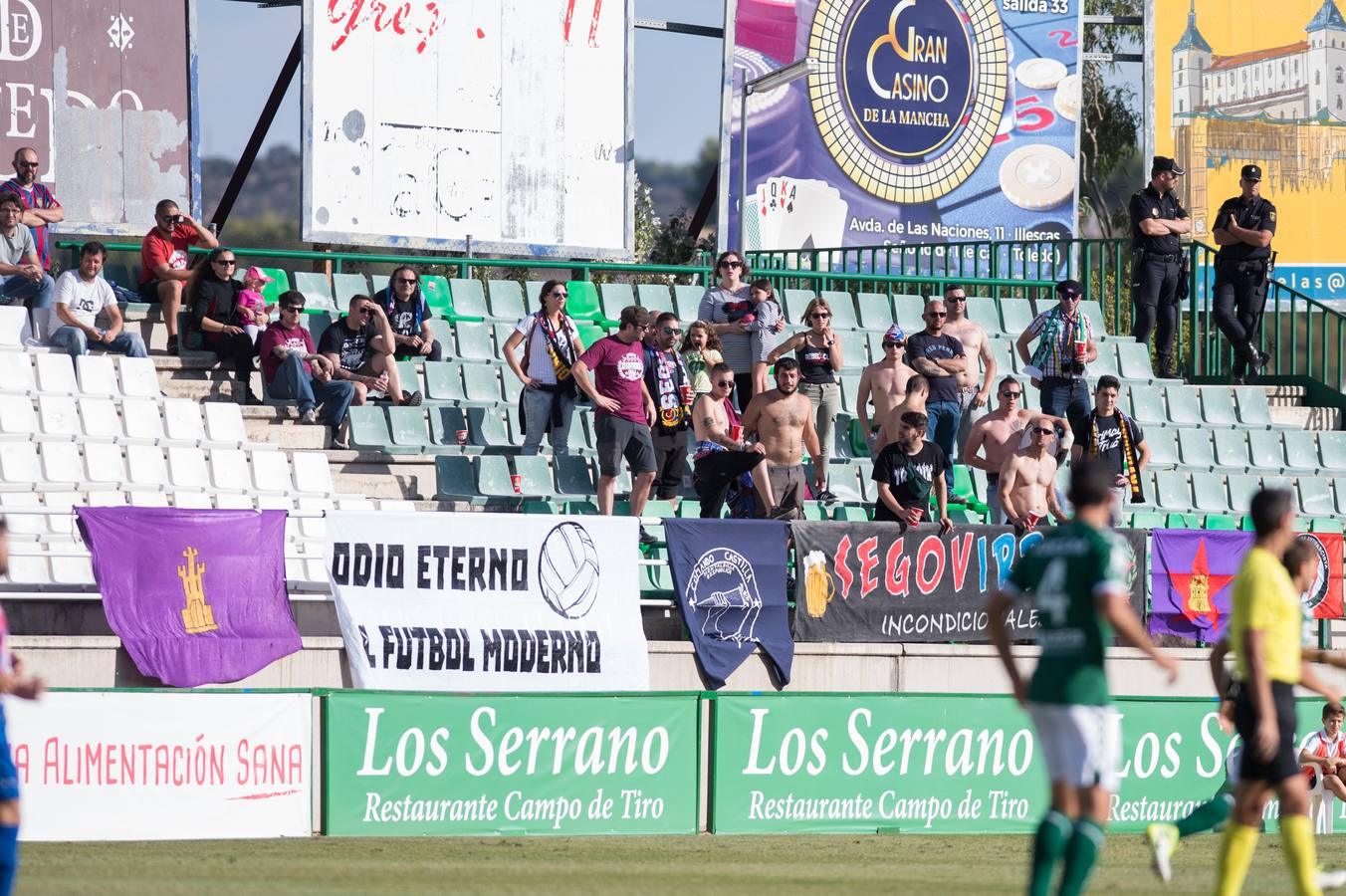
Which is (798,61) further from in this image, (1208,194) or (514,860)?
(514,860)

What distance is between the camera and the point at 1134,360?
2283cm

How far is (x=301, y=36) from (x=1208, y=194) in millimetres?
12422

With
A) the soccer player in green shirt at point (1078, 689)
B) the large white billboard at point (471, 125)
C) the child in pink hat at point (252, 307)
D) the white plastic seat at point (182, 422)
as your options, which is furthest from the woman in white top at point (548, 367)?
the soccer player in green shirt at point (1078, 689)

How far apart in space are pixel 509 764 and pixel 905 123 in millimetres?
14189

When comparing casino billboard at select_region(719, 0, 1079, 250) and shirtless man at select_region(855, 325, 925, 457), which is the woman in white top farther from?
casino billboard at select_region(719, 0, 1079, 250)

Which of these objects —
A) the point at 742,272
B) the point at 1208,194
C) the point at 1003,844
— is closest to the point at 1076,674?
the point at 1003,844

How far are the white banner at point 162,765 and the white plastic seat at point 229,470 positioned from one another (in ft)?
12.6

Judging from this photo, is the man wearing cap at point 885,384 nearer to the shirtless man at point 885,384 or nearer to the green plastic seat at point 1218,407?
the shirtless man at point 885,384

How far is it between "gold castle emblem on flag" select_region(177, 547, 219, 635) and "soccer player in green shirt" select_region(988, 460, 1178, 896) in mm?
7840

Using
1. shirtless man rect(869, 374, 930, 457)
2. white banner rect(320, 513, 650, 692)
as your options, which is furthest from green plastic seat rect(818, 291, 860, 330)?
white banner rect(320, 513, 650, 692)

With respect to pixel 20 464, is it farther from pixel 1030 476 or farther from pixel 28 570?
pixel 1030 476

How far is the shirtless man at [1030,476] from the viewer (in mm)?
17016

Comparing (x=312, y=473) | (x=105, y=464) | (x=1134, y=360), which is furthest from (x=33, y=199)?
(x=1134, y=360)

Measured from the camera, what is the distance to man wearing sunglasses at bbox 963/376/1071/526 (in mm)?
17547
